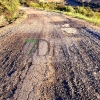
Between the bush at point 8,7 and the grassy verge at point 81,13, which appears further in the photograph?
the grassy verge at point 81,13

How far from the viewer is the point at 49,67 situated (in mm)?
8961

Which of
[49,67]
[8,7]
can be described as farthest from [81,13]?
[49,67]

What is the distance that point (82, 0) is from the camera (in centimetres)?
8681

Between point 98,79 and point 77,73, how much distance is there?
0.81 metres

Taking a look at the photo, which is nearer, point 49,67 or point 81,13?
point 49,67

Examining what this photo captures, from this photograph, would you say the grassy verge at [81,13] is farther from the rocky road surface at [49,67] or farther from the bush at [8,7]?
the rocky road surface at [49,67]

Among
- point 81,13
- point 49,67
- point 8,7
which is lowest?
point 81,13

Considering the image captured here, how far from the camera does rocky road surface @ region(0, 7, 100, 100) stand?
22.5 feet

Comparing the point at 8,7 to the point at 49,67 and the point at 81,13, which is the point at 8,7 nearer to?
the point at 49,67

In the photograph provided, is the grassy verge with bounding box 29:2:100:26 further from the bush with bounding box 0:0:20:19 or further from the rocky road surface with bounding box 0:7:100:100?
the rocky road surface with bounding box 0:7:100:100

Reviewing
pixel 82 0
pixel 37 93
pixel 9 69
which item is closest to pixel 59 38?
pixel 9 69

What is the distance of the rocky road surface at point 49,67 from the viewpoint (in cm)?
686

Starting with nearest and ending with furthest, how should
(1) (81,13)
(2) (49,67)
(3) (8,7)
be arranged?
1. (2) (49,67)
2. (3) (8,7)
3. (1) (81,13)

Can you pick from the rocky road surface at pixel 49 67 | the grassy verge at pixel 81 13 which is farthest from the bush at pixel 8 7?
the rocky road surface at pixel 49 67
